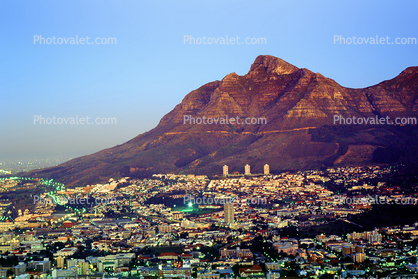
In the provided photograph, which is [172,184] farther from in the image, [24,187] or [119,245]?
[119,245]

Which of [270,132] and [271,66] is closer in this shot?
[270,132]

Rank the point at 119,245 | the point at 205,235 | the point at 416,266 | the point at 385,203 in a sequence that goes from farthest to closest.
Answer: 1. the point at 385,203
2. the point at 205,235
3. the point at 119,245
4. the point at 416,266

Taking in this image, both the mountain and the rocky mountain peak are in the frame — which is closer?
the mountain

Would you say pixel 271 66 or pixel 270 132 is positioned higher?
pixel 271 66

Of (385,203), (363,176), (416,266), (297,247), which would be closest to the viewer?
(416,266)

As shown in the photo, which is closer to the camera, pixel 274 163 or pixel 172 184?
pixel 172 184

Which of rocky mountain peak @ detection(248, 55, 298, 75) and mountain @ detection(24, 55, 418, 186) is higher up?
rocky mountain peak @ detection(248, 55, 298, 75)

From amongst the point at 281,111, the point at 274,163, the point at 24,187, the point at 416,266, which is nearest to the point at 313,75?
the point at 281,111

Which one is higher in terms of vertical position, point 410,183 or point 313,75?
point 313,75
